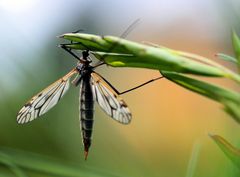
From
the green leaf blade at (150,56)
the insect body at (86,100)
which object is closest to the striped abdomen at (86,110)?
the insect body at (86,100)

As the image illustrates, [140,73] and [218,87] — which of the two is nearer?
[218,87]

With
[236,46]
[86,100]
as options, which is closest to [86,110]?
[86,100]

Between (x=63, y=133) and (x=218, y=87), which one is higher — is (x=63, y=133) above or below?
above

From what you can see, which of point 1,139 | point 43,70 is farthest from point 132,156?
point 1,139

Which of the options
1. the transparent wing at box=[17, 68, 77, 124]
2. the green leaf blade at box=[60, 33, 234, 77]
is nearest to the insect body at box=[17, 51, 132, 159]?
the transparent wing at box=[17, 68, 77, 124]

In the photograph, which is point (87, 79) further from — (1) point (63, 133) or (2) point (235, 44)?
(2) point (235, 44)

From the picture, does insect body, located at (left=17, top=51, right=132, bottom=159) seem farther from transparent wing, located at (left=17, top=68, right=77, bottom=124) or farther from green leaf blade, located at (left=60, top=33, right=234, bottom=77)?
green leaf blade, located at (left=60, top=33, right=234, bottom=77)
